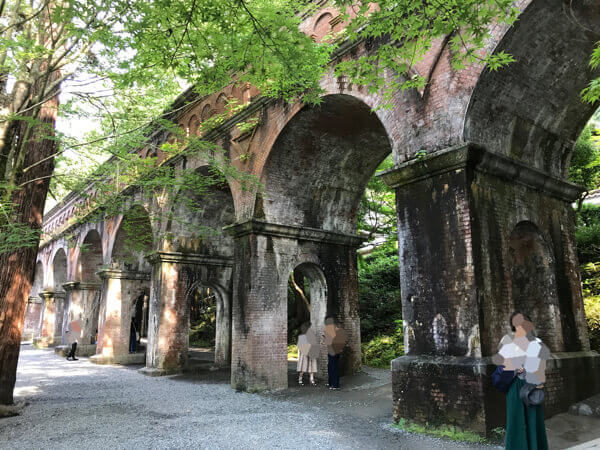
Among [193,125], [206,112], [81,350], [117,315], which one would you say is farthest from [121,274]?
[206,112]

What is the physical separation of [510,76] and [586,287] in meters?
6.68

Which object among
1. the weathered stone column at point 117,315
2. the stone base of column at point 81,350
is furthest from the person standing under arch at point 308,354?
the stone base of column at point 81,350

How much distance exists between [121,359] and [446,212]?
49.7ft

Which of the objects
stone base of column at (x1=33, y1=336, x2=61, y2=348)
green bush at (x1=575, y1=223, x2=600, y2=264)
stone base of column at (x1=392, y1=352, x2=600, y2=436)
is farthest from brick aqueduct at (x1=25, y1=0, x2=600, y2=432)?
stone base of column at (x1=33, y1=336, x2=61, y2=348)

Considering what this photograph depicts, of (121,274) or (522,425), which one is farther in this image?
(121,274)

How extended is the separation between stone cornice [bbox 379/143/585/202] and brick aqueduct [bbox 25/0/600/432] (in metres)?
0.02

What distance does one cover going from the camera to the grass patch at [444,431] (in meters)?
5.51

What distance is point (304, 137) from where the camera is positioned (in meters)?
10.4

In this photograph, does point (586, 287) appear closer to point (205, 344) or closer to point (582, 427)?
point (582, 427)

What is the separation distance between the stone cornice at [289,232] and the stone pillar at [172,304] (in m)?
3.75

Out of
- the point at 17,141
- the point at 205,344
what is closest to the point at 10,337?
the point at 17,141

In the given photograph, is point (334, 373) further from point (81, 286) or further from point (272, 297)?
point (81, 286)

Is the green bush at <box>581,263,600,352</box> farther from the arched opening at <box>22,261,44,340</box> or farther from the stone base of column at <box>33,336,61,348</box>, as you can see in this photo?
the arched opening at <box>22,261,44,340</box>

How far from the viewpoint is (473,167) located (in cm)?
641
